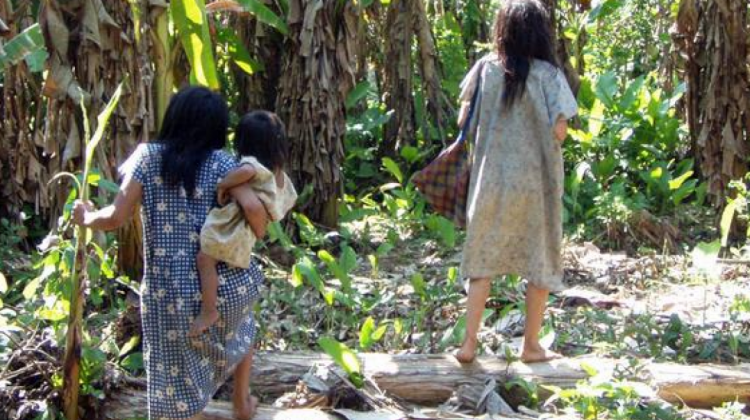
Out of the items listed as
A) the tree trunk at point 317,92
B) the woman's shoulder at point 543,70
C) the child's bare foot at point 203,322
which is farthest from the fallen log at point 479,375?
the tree trunk at point 317,92

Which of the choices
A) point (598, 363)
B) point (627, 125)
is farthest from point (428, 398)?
point (627, 125)

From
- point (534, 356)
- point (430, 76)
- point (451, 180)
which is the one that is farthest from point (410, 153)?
point (534, 356)

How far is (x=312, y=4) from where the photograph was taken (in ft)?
23.9

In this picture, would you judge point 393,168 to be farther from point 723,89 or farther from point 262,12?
point 723,89

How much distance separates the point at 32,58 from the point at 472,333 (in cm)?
224

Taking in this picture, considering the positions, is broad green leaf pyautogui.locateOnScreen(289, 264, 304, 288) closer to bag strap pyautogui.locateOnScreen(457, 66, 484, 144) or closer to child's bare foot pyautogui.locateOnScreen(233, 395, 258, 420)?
bag strap pyautogui.locateOnScreen(457, 66, 484, 144)

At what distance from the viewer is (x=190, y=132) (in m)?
4.17

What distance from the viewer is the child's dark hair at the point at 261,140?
14.2ft

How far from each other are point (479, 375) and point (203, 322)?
1.28 metres

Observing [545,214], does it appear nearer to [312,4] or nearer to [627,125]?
[312,4]

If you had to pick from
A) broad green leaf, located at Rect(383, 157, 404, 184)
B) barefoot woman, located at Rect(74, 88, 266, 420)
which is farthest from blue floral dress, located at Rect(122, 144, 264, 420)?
broad green leaf, located at Rect(383, 157, 404, 184)

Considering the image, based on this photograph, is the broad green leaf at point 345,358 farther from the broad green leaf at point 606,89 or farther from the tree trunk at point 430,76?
the broad green leaf at point 606,89

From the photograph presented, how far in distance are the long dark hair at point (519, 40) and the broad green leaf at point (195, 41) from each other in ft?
4.06

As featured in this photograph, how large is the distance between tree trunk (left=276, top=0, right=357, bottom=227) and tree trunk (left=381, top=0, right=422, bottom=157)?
1190 millimetres
